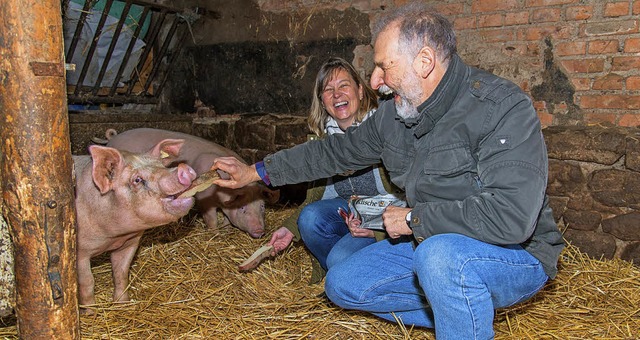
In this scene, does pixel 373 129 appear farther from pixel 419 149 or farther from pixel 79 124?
pixel 79 124

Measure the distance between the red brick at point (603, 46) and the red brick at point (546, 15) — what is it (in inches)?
11.9

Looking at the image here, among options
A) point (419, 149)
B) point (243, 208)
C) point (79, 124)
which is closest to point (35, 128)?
point (419, 149)

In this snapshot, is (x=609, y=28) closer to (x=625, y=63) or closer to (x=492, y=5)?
(x=625, y=63)

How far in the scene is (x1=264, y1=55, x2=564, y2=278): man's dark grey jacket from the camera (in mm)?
2215

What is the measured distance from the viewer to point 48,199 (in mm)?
2139

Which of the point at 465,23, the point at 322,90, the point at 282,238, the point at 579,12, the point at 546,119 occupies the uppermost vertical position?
the point at 579,12

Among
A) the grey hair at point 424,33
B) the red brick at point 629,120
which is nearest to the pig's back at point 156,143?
the grey hair at point 424,33

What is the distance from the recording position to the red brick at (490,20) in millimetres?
4383

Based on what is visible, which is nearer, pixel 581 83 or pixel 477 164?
pixel 477 164

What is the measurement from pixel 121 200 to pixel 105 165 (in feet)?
0.69

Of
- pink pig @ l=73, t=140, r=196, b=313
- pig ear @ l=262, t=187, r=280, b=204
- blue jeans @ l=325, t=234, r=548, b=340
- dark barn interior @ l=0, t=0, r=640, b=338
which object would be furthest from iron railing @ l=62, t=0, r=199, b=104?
blue jeans @ l=325, t=234, r=548, b=340

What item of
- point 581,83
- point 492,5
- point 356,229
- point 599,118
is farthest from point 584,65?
point 356,229

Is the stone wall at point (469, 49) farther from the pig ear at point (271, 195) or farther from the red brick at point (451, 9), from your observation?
the pig ear at point (271, 195)

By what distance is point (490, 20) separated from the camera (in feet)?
14.5
